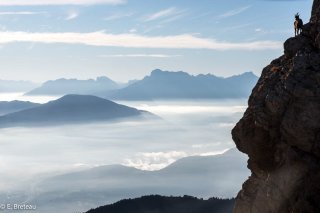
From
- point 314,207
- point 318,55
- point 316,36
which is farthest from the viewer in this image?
point 316,36

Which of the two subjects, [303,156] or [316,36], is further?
[316,36]

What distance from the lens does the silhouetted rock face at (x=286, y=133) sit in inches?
2009

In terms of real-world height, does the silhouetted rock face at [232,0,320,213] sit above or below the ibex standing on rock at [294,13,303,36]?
below

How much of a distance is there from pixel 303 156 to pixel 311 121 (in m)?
3.89

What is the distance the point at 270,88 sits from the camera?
5759 centimetres

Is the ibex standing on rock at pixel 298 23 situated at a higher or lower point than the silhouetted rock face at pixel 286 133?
higher

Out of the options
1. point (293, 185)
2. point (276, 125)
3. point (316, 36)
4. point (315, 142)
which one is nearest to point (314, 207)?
point (293, 185)

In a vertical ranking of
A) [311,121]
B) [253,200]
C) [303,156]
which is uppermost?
[311,121]

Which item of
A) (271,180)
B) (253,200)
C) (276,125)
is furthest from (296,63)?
(253,200)

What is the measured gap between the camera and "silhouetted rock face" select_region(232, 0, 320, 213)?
167ft

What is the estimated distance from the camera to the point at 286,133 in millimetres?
53344

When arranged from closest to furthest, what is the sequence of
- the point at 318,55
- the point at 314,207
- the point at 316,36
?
1. the point at 314,207
2. the point at 318,55
3. the point at 316,36

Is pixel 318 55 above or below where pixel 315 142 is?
above

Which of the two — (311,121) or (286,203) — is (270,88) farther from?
(286,203)
